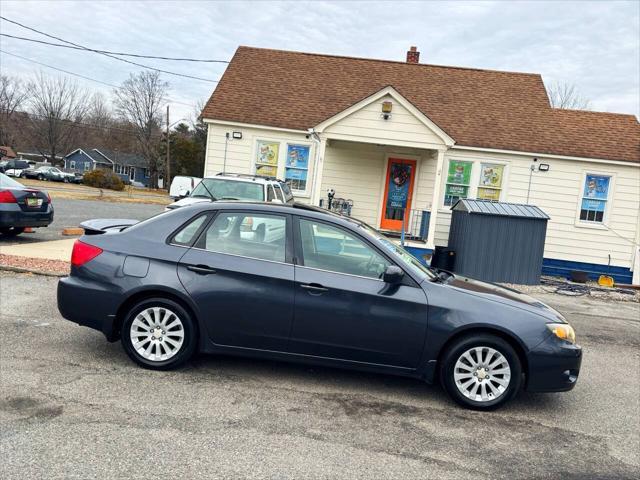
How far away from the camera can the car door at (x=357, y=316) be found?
466 centimetres

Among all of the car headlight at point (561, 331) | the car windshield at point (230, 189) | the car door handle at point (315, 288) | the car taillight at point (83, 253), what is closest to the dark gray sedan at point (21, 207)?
the car windshield at point (230, 189)

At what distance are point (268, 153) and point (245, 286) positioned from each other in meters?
11.5

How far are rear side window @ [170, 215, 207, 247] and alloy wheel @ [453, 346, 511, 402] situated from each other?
2538 mm

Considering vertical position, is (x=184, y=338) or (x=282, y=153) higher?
(x=282, y=153)

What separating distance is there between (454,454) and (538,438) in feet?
2.82

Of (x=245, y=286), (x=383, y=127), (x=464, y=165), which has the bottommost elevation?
(x=245, y=286)

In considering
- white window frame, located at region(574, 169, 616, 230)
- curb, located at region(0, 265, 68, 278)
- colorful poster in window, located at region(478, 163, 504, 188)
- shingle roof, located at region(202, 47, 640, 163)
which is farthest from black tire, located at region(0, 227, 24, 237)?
white window frame, located at region(574, 169, 616, 230)

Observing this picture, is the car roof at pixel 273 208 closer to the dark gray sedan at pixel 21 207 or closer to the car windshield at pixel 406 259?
the car windshield at pixel 406 259

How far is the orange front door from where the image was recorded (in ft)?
53.1

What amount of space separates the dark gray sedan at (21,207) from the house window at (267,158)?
595cm

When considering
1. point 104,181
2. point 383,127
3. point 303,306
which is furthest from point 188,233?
point 104,181

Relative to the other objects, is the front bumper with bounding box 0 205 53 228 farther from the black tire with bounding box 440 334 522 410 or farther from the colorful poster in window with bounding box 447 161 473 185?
the colorful poster in window with bounding box 447 161 473 185

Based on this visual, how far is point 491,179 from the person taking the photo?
15.7 metres

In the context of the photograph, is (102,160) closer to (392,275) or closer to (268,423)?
(392,275)
